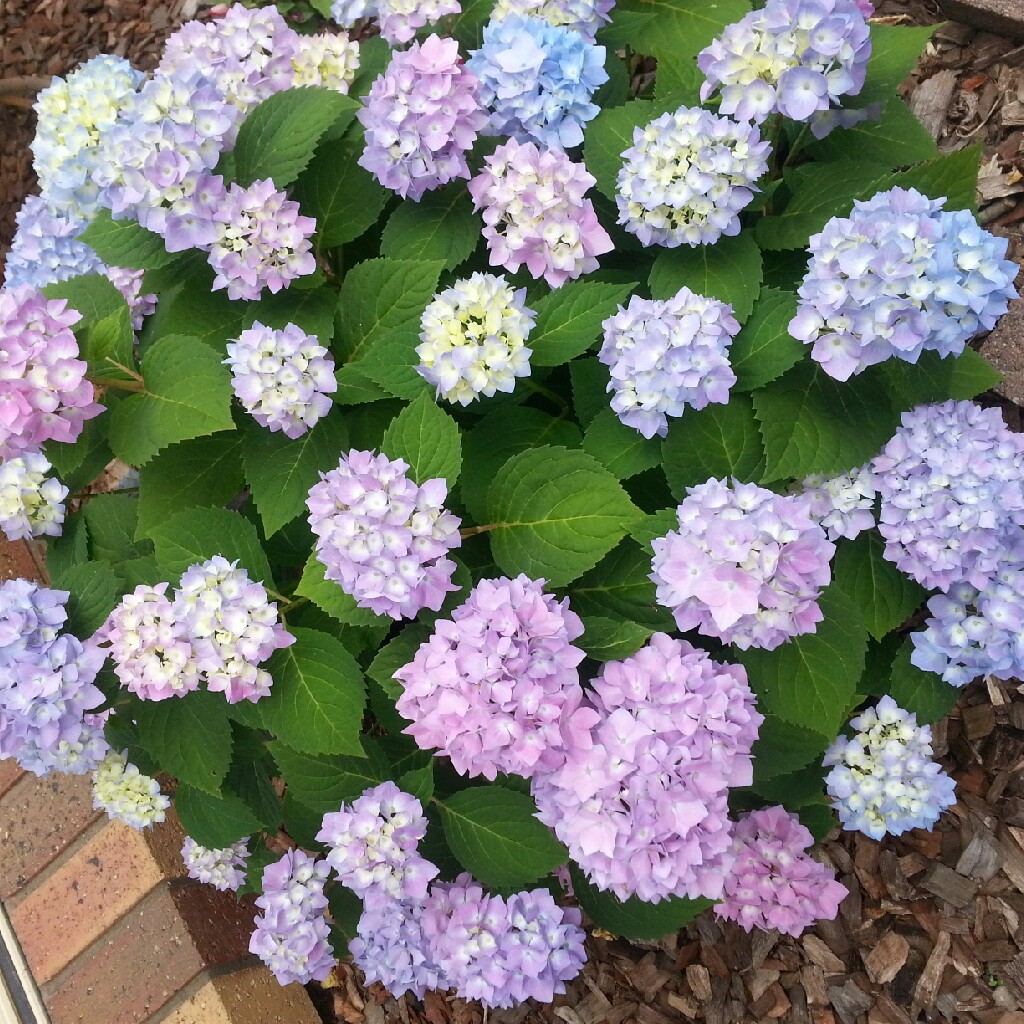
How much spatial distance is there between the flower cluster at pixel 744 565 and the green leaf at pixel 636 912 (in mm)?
618

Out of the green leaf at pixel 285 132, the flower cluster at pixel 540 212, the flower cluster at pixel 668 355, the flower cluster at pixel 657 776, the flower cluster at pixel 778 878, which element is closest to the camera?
the flower cluster at pixel 657 776

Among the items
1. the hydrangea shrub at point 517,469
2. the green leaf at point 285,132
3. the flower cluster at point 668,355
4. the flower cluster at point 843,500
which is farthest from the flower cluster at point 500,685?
the green leaf at point 285,132

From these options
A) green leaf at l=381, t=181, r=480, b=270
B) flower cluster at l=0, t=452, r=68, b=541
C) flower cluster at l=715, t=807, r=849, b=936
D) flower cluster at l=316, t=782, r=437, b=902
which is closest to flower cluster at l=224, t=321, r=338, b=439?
green leaf at l=381, t=181, r=480, b=270

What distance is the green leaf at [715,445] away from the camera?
5.83 ft

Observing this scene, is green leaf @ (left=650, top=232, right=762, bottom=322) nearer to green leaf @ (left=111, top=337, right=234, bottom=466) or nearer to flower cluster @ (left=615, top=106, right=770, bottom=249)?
flower cluster @ (left=615, top=106, right=770, bottom=249)

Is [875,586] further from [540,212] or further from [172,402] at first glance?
[172,402]

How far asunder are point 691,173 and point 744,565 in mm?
738

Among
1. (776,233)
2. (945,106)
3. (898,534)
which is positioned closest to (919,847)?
(898,534)

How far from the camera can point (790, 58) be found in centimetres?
167

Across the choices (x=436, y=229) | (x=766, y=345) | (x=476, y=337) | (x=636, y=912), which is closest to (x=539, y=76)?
(x=436, y=229)

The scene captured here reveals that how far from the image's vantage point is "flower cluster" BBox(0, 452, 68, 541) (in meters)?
1.86

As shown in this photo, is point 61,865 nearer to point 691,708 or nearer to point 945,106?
point 691,708

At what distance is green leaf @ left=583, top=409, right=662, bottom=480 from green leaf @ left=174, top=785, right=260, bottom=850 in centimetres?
107

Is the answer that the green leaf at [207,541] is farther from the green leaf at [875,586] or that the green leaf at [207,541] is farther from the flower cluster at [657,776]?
the green leaf at [875,586]
